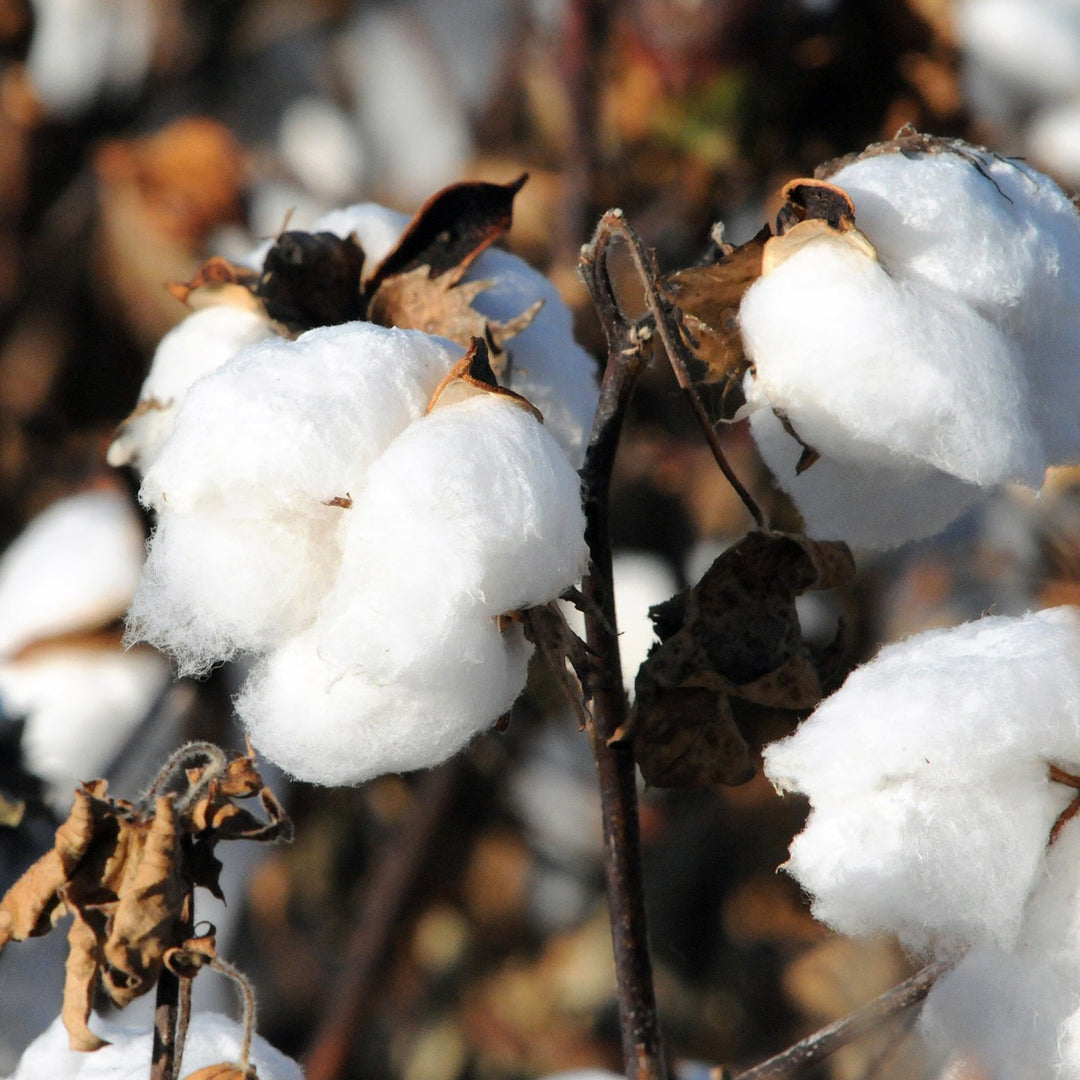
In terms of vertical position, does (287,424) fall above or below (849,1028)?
above

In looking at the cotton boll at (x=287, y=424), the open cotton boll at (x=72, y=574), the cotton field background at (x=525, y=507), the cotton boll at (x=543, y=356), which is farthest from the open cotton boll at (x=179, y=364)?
the open cotton boll at (x=72, y=574)

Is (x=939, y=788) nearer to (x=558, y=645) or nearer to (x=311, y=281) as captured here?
(x=558, y=645)

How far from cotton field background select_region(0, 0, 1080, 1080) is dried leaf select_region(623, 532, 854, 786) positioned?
0.04 m

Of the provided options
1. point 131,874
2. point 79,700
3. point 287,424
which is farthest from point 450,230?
point 79,700

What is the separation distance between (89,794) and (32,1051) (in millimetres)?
313

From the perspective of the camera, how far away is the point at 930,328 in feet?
2.29

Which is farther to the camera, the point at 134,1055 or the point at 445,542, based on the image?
the point at 134,1055

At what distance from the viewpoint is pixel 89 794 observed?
73cm

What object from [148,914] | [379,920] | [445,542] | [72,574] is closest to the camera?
[445,542]

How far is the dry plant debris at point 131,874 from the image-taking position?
716 mm

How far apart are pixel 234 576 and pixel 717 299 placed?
0.96 ft

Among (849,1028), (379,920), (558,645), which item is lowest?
(379,920)

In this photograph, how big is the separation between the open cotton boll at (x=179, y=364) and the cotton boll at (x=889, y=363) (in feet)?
1.19

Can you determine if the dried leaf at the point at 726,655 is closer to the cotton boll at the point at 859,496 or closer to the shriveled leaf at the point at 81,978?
the cotton boll at the point at 859,496
